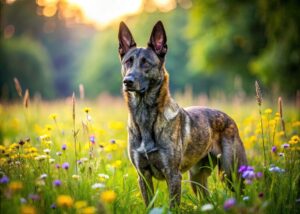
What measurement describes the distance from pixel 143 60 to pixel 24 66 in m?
36.1

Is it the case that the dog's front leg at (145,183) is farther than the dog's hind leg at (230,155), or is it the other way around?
the dog's hind leg at (230,155)

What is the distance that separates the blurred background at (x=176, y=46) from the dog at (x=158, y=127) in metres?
3.86

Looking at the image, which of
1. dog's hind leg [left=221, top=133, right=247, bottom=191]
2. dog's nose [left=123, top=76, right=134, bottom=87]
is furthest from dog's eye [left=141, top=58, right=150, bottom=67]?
dog's hind leg [left=221, top=133, right=247, bottom=191]

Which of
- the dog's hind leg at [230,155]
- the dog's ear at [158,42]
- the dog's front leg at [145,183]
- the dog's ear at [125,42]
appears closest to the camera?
the dog's front leg at [145,183]

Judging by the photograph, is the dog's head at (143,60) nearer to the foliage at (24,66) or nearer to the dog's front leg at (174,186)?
the dog's front leg at (174,186)

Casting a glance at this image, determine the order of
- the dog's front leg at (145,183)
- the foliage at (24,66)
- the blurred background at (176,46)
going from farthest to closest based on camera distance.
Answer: the foliage at (24,66), the blurred background at (176,46), the dog's front leg at (145,183)

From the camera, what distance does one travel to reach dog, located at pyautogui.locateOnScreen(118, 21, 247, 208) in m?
4.27

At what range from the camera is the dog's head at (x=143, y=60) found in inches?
175

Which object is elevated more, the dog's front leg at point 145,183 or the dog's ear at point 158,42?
the dog's ear at point 158,42

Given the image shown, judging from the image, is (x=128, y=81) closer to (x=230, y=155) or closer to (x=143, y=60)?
(x=143, y=60)

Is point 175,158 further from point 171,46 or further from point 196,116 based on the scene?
point 171,46

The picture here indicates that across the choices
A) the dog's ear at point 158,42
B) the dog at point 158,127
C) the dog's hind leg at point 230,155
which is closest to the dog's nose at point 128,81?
the dog at point 158,127

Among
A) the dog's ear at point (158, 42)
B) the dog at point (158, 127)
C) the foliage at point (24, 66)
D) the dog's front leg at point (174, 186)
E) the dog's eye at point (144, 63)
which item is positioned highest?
the foliage at point (24, 66)

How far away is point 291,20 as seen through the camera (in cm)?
1407
